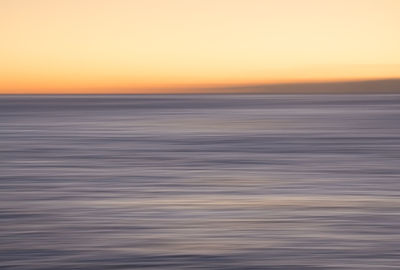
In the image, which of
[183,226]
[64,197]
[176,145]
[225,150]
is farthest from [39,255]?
[176,145]

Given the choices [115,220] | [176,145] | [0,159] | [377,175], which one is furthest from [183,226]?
[176,145]

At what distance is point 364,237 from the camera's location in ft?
26.7

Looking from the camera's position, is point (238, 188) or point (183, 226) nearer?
point (183, 226)

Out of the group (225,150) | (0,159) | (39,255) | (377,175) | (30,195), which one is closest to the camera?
(39,255)

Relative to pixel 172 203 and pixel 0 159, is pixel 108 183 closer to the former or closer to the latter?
pixel 172 203

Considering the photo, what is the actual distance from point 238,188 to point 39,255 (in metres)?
5.08

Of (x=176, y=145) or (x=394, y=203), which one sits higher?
(x=176, y=145)

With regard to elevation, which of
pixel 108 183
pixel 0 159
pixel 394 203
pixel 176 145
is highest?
pixel 176 145

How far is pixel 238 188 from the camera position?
1197cm

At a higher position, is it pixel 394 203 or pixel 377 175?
pixel 377 175

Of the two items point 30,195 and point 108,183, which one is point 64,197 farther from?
point 108,183

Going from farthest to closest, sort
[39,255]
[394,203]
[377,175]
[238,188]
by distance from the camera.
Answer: [377,175] < [238,188] < [394,203] < [39,255]

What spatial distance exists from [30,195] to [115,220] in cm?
240

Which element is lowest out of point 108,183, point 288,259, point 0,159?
point 288,259
